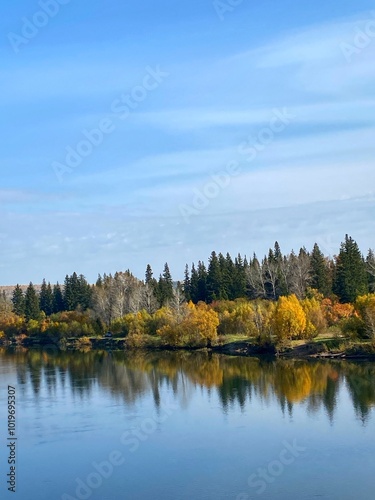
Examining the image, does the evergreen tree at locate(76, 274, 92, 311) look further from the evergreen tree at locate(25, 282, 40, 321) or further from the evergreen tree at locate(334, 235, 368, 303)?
the evergreen tree at locate(334, 235, 368, 303)

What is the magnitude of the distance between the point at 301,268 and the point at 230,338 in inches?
638

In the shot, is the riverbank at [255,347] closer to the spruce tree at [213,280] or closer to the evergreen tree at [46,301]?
the spruce tree at [213,280]

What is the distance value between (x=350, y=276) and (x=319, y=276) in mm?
5524

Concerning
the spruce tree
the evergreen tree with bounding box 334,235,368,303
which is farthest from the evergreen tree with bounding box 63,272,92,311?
the evergreen tree with bounding box 334,235,368,303

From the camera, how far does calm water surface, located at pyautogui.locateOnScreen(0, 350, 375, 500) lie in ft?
68.9

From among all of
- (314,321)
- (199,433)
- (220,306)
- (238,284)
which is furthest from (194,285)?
(199,433)

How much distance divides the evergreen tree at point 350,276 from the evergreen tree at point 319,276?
79.5 inches

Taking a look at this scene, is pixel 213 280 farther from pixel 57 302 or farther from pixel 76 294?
pixel 57 302

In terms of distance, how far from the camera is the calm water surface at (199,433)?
21.0 meters

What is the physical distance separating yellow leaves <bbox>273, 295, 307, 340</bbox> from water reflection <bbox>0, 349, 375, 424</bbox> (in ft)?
13.1

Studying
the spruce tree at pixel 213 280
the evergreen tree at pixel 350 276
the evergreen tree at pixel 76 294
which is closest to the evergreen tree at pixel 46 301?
the evergreen tree at pixel 76 294

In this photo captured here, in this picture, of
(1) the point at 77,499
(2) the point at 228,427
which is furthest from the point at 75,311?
(1) the point at 77,499

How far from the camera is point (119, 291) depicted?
8169 centimetres

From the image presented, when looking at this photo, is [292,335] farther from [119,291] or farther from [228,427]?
[119,291]
